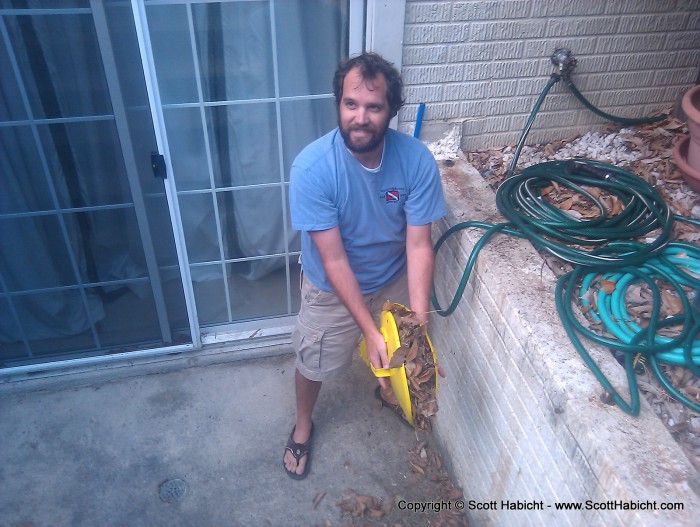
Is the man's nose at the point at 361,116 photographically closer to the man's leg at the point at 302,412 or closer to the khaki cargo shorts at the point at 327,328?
the khaki cargo shorts at the point at 327,328

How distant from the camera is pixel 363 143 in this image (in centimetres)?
245

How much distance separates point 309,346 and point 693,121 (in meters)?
2.09

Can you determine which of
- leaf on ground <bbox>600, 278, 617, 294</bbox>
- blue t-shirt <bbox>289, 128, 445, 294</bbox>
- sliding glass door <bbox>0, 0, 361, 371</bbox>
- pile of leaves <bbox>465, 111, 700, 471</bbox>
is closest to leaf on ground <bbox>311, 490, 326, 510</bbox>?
blue t-shirt <bbox>289, 128, 445, 294</bbox>

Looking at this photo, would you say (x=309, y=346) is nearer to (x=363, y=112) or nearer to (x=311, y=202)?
(x=311, y=202)

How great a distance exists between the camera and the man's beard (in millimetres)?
2451

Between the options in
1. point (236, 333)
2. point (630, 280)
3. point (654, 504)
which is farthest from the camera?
point (236, 333)

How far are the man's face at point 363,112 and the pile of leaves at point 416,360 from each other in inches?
28.1

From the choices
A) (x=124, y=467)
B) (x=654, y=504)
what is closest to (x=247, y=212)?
(x=124, y=467)

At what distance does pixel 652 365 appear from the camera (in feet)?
7.06

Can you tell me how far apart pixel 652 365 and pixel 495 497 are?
38.1 inches

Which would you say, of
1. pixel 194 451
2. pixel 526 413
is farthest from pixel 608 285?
pixel 194 451

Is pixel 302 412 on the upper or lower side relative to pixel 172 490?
upper

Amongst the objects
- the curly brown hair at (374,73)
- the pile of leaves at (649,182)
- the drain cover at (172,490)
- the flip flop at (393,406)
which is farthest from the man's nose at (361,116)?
the drain cover at (172,490)

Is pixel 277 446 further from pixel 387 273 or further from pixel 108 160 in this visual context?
pixel 108 160
